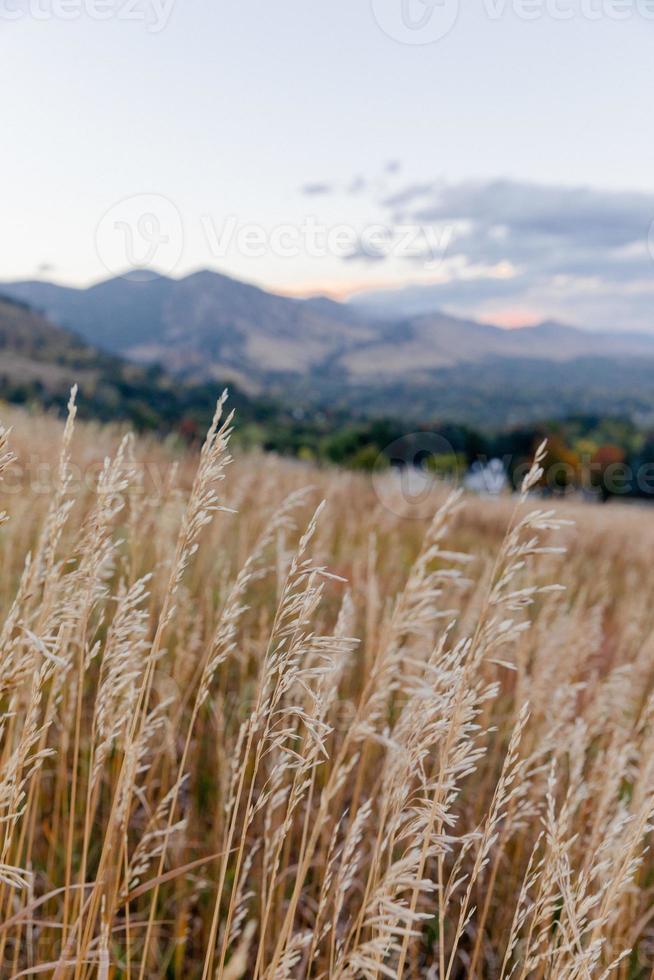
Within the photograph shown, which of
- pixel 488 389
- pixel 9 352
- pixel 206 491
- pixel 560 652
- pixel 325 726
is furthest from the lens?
pixel 488 389

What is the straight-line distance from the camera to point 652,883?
7.72 feet

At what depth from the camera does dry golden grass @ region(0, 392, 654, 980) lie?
1.02m

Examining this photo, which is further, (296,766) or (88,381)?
(88,381)

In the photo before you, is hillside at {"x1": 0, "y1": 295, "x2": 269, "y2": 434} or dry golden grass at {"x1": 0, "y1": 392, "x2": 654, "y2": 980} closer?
dry golden grass at {"x1": 0, "y1": 392, "x2": 654, "y2": 980}

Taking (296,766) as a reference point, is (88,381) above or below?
above

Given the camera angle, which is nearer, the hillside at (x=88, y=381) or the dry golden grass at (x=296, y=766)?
the dry golden grass at (x=296, y=766)

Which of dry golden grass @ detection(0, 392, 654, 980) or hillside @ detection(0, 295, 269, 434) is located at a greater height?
hillside @ detection(0, 295, 269, 434)

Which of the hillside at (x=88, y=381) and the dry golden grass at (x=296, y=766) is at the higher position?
the hillside at (x=88, y=381)

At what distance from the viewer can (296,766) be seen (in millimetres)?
1002

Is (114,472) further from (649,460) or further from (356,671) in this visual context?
(649,460)

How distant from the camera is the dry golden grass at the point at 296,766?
1023 millimetres

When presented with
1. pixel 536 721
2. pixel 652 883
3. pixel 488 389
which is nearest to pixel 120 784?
pixel 536 721

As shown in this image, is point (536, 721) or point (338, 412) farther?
point (338, 412)

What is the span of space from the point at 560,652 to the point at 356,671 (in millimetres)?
1343
